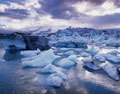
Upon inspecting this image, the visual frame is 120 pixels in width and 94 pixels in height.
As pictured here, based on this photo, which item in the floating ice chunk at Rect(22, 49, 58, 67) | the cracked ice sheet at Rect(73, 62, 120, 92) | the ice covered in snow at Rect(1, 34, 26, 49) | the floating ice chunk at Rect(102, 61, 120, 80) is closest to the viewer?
the cracked ice sheet at Rect(73, 62, 120, 92)

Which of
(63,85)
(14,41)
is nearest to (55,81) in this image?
(63,85)

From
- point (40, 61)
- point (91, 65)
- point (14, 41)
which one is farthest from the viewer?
point (14, 41)

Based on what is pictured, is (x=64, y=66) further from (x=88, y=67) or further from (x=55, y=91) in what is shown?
(x=55, y=91)

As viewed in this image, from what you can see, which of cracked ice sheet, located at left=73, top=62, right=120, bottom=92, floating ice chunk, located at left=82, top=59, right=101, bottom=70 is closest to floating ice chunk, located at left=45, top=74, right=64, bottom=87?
cracked ice sheet, located at left=73, top=62, right=120, bottom=92

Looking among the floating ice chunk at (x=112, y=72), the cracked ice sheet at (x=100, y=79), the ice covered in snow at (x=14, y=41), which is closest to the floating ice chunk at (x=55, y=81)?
the cracked ice sheet at (x=100, y=79)

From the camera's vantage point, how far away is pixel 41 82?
3250mm

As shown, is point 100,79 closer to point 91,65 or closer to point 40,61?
point 91,65

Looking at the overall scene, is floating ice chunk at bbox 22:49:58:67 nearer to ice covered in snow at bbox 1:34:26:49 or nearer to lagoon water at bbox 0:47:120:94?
lagoon water at bbox 0:47:120:94

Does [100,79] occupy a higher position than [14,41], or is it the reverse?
[14,41]

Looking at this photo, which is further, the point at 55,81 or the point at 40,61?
the point at 40,61

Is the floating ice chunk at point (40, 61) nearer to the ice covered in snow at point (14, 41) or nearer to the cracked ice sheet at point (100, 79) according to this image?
the cracked ice sheet at point (100, 79)

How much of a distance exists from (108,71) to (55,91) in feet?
6.90

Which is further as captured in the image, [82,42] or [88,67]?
[82,42]

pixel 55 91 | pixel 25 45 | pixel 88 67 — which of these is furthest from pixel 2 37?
pixel 55 91
